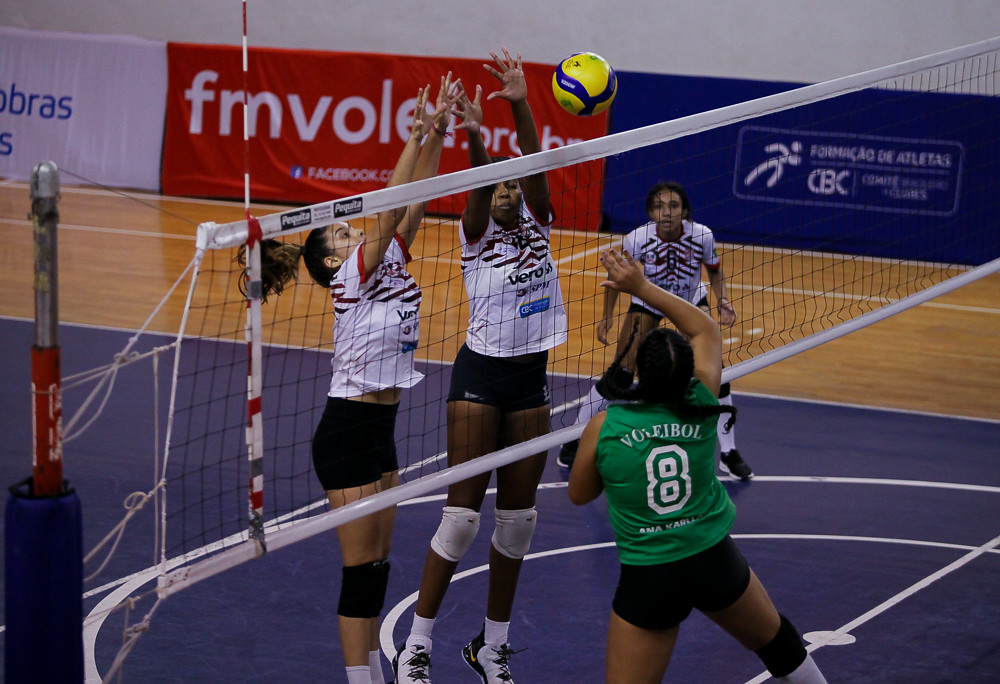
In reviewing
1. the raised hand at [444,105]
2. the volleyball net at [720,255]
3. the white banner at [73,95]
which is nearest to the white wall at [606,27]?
the volleyball net at [720,255]

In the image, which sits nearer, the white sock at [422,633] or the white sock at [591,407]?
the white sock at [422,633]

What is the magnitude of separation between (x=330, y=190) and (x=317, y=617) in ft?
44.4

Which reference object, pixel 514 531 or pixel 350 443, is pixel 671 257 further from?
pixel 350 443

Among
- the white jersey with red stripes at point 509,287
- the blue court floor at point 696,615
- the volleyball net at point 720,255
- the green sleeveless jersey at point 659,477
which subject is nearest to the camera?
the green sleeveless jersey at point 659,477

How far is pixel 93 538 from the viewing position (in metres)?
6.82

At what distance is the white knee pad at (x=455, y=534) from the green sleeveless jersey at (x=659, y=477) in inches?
47.2

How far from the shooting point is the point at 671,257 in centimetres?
799

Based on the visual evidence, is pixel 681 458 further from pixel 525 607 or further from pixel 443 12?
pixel 443 12

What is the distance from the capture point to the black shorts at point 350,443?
4.88m

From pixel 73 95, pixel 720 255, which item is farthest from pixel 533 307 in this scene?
pixel 73 95

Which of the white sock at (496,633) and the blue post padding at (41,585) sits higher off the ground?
the blue post padding at (41,585)

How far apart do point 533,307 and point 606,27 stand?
14.3 metres

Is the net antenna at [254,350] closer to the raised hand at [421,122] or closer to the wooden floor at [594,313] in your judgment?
the raised hand at [421,122]

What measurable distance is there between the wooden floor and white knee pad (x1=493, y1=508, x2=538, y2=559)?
376 centimetres
